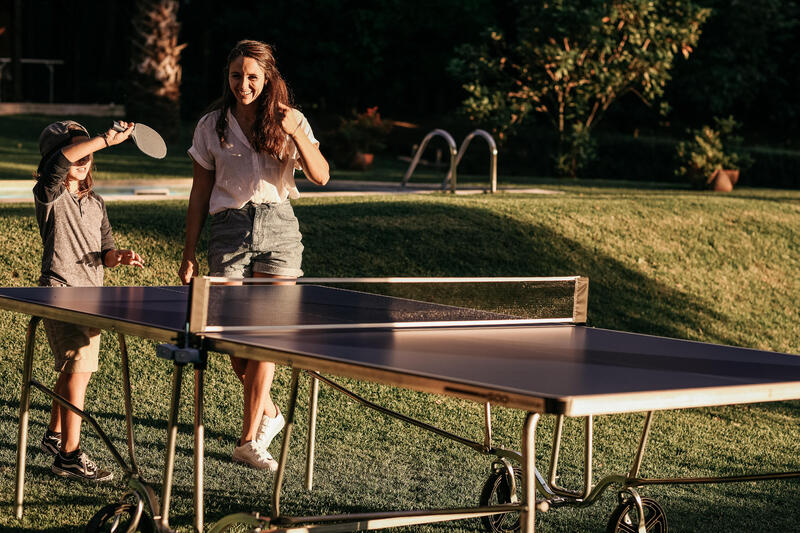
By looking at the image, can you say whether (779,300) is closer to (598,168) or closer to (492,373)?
(492,373)

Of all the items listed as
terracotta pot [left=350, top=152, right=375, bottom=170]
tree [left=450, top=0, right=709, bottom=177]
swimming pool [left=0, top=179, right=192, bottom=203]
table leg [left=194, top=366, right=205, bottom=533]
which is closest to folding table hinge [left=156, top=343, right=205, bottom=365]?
table leg [left=194, top=366, right=205, bottom=533]

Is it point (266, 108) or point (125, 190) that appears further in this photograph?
point (125, 190)

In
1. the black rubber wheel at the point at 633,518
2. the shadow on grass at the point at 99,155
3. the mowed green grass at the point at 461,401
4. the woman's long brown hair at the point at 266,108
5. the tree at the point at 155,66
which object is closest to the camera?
the black rubber wheel at the point at 633,518

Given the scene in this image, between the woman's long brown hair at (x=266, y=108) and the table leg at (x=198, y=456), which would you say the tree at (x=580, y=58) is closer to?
the woman's long brown hair at (x=266, y=108)

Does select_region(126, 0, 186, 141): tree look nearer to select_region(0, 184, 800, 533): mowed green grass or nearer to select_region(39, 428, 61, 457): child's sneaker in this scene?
select_region(0, 184, 800, 533): mowed green grass

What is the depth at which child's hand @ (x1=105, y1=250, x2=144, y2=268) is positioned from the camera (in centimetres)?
482

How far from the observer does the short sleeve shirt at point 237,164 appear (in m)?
4.90

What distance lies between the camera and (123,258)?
4.87 meters

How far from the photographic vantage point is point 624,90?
21.8m

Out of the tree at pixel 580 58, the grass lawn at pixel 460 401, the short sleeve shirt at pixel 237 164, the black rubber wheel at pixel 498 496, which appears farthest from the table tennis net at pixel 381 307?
the tree at pixel 580 58

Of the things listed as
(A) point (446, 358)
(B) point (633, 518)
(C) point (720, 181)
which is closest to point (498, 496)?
(B) point (633, 518)

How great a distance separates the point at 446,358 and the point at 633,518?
5.40 feet

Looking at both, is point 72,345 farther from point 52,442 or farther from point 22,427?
point 52,442

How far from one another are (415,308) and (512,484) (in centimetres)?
85
